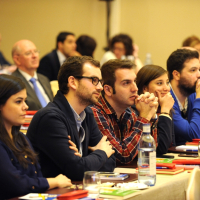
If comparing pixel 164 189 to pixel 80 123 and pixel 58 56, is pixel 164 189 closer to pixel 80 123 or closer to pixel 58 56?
pixel 80 123

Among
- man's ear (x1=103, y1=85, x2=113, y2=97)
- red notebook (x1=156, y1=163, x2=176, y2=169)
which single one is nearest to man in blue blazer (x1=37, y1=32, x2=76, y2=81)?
man's ear (x1=103, y1=85, x2=113, y2=97)

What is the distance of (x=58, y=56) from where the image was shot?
6258 millimetres

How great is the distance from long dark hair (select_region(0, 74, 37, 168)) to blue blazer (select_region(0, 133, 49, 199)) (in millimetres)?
42

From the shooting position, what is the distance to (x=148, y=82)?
315cm

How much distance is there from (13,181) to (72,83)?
0.84 meters

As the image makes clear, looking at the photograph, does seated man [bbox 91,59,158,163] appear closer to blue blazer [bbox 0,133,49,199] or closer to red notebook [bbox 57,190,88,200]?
blue blazer [bbox 0,133,49,199]

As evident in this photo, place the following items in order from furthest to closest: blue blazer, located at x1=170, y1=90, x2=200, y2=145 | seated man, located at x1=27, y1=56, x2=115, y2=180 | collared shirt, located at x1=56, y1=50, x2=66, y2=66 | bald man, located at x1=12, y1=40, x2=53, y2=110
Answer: collared shirt, located at x1=56, y1=50, x2=66, y2=66 → bald man, located at x1=12, y1=40, x2=53, y2=110 → blue blazer, located at x1=170, y1=90, x2=200, y2=145 → seated man, located at x1=27, y1=56, x2=115, y2=180

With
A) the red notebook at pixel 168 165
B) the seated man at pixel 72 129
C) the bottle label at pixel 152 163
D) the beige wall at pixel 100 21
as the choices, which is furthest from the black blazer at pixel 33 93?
the beige wall at pixel 100 21

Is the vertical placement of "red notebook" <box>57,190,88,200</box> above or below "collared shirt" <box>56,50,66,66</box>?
below

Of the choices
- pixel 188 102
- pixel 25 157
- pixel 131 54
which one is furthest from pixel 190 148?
pixel 131 54

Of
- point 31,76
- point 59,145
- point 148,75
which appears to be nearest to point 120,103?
point 148,75

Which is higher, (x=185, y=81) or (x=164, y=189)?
(x=185, y=81)

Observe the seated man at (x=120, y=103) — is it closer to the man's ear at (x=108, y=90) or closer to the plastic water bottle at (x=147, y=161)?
the man's ear at (x=108, y=90)

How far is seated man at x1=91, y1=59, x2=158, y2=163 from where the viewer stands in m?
2.71
